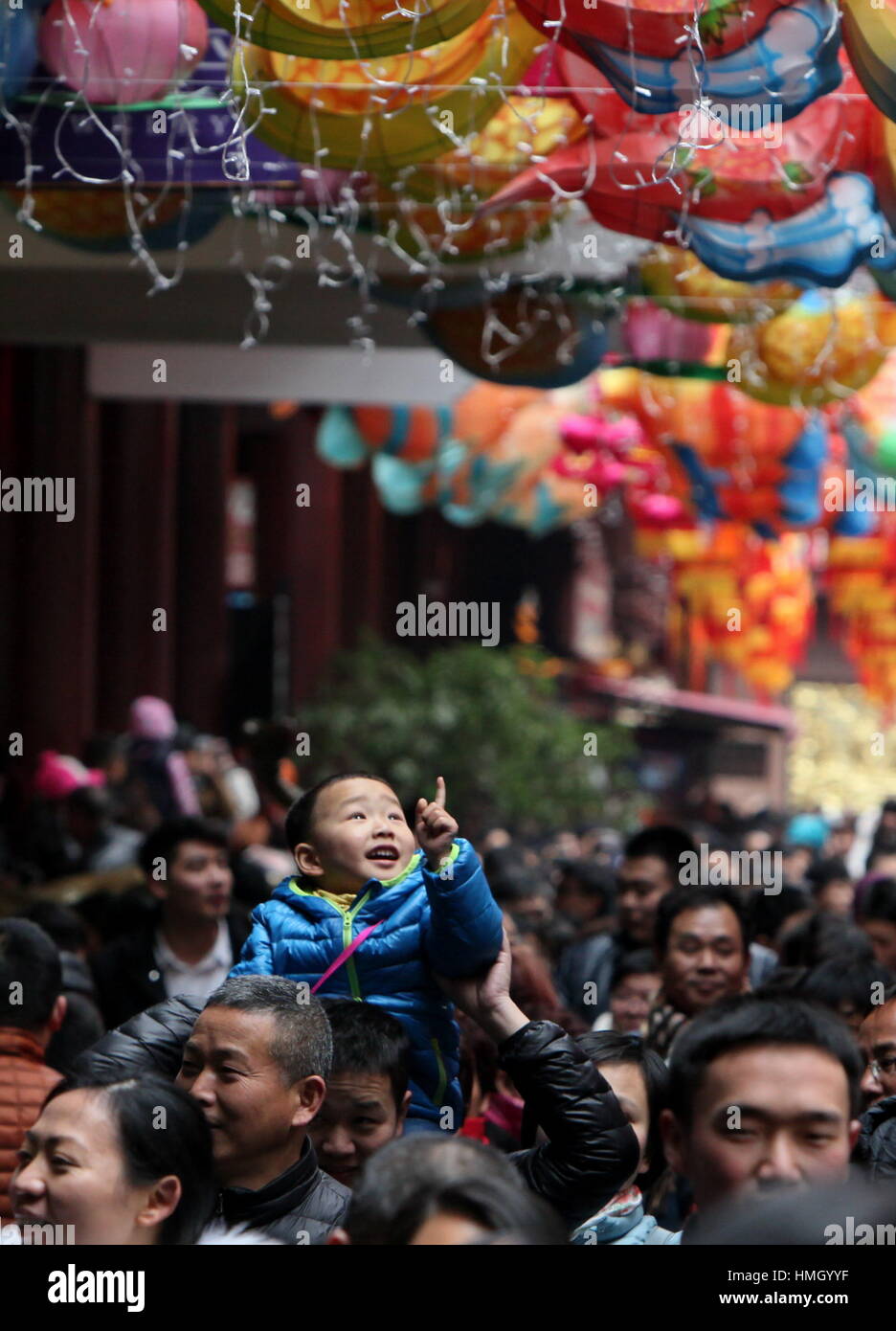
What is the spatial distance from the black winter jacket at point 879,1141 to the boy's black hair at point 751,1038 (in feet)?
1.66

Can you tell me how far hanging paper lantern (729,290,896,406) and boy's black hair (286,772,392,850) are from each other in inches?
151

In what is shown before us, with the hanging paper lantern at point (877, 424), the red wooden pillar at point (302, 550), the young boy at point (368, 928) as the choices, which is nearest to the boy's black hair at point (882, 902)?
→ the young boy at point (368, 928)

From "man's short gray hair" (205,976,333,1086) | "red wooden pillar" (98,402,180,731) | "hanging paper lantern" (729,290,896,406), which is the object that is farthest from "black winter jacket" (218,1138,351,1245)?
"red wooden pillar" (98,402,180,731)

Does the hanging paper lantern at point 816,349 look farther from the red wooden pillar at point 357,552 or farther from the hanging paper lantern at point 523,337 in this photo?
the red wooden pillar at point 357,552

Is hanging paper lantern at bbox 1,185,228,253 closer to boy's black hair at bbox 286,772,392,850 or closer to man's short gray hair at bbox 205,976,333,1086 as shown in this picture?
boy's black hair at bbox 286,772,392,850

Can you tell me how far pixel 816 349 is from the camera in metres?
6.91

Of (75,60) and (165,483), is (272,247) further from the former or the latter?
(165,483)

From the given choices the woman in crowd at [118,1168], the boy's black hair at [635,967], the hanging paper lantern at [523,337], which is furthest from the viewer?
the hanging paper lantern at [523,337]

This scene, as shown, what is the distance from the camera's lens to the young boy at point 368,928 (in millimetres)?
3346

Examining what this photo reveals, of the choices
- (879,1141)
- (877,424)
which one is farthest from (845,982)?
(877,424)

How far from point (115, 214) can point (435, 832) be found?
3.45m

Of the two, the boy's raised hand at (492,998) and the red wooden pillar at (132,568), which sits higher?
the red wooden pillar at (132,568)

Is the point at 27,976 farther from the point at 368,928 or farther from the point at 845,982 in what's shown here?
the point at 845,982

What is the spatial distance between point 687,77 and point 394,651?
484 inches
